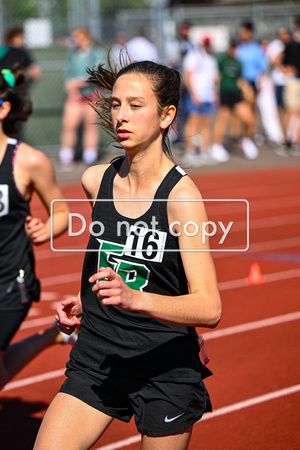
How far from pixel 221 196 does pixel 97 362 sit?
30.1 ft

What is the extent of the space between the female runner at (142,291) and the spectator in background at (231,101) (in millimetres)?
12188

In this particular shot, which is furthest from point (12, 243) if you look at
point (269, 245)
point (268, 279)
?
point (269, 245)

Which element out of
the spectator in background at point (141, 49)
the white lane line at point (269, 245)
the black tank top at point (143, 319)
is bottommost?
the white lane line at point (269, 245)

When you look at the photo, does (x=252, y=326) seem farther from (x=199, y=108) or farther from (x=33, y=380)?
(x=199, y=108)

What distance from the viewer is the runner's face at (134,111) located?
105 inches

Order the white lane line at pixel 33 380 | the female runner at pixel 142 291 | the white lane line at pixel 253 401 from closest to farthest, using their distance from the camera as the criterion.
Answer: the female runner at pixel 142 291 → the white lane line at pixel 253 401 → the white lane line at pixel 33 380

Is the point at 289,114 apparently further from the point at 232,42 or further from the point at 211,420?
the point at 211,420

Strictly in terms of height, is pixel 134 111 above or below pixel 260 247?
above

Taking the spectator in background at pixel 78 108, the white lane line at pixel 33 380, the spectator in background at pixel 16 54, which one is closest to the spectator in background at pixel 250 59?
the spectator in background at pixel 78 108

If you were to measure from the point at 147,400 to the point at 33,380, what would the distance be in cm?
236

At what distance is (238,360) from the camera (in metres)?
5.15

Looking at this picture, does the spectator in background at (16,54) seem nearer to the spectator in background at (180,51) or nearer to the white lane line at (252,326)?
the spectator in background at (180,51)

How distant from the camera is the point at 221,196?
38.6 ft

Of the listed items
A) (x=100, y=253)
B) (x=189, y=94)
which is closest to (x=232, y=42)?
(x=189, y=94)
